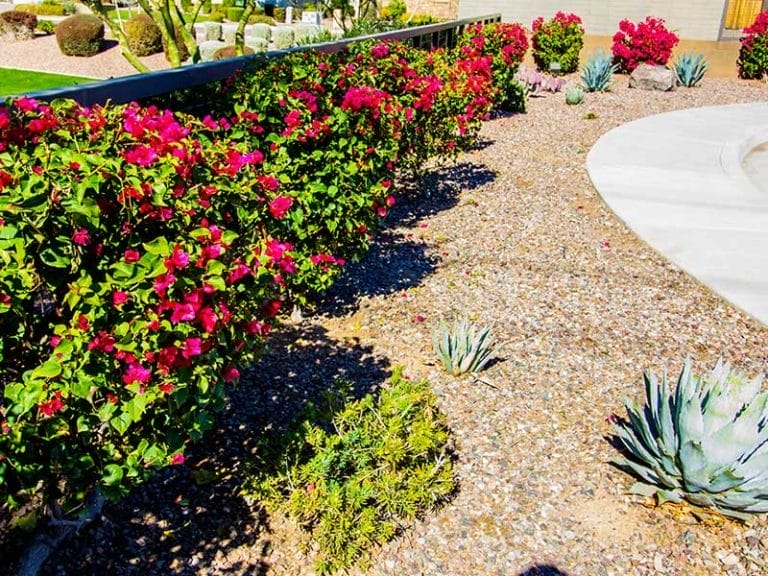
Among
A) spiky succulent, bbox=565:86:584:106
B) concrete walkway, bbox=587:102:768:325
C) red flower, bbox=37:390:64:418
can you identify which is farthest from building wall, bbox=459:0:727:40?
red flower, bbox=37:390:64:418

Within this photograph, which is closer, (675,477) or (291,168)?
(675,477)

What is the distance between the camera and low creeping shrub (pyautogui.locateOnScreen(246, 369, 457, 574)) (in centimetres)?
324

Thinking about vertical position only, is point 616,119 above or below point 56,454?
below

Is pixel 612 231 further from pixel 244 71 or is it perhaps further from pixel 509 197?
pixel 244 71

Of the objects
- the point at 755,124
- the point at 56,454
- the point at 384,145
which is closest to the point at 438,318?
the point at 384,145

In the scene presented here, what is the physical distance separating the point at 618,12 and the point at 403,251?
16.3 meters

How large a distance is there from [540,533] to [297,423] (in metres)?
1.46

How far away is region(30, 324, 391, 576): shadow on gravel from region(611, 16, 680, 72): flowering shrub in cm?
1606

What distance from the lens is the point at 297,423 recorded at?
3754mm

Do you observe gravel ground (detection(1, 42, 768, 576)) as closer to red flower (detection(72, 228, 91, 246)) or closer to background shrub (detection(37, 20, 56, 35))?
red flower (detection(72, 228, 91, 246))

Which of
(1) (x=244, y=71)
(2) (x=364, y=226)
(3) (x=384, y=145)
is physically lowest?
(2) (x=364, y=226)

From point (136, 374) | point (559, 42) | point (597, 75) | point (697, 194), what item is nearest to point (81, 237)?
point (136, 374)

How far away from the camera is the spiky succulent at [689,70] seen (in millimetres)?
16266

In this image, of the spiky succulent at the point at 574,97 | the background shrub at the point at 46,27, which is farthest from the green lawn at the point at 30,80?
the spiky succulent at the point at 574,97
